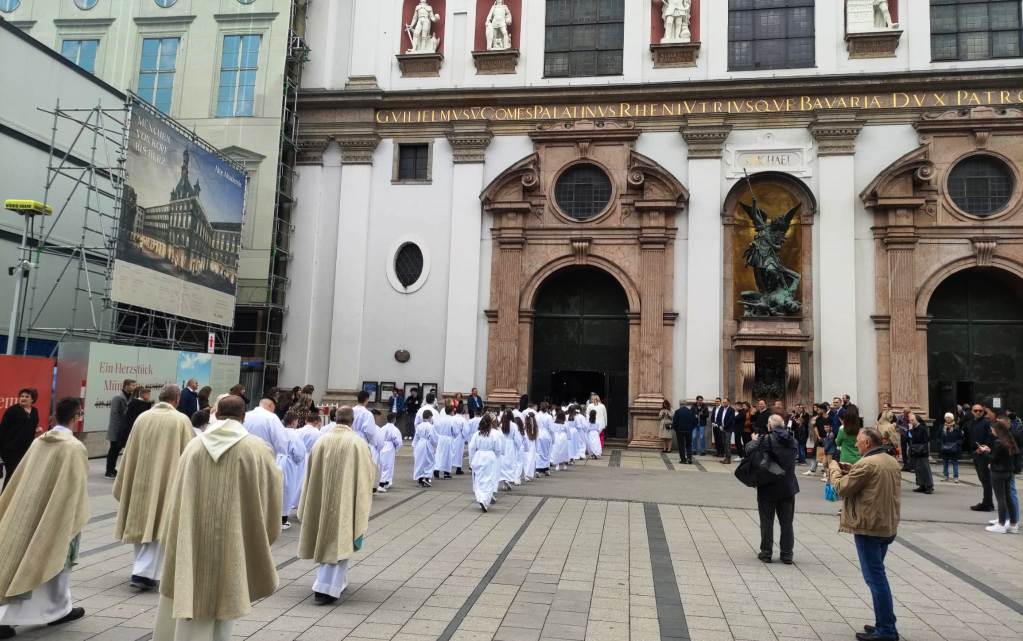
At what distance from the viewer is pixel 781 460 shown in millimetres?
8633

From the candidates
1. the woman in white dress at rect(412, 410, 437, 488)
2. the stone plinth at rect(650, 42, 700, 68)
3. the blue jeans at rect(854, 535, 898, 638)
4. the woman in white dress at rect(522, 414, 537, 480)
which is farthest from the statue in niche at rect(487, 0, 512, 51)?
the blue jeans at rect(854, 535, 898, 638)

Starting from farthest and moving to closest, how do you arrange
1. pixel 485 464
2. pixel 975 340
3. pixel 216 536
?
pixel 975 340 < pixel 485 464 < pixel 216 536

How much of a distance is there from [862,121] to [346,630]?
2235 cm

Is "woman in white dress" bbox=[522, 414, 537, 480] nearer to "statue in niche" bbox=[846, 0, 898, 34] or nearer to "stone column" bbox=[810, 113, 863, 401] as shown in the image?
"stone column" bbox=[810, 113, 863, 401]

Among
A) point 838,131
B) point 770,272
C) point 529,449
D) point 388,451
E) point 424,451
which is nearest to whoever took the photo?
point 388,451

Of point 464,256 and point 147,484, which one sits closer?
point 147,484

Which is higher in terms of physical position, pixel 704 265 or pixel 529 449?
pixel 704 265

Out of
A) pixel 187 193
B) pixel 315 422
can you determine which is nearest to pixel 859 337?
pixel 315 422

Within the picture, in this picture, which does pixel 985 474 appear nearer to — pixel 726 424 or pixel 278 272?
pixel 726 424

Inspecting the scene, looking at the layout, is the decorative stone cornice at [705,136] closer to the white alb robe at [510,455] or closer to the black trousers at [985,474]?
the black trousers at [985,474]

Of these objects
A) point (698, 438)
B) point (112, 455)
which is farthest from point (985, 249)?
point (112, 455)

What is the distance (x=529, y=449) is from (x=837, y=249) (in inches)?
496

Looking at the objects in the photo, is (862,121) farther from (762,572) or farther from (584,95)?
(762,572)

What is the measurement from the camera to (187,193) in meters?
20.8
